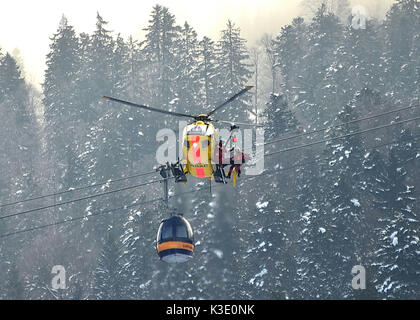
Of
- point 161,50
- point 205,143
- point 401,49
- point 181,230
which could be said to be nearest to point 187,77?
point 161,50

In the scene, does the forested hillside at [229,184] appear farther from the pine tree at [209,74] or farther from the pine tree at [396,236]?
the pine tree at [209,74]

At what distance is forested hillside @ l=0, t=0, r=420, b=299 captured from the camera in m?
57.8

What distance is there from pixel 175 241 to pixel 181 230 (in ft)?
1.74

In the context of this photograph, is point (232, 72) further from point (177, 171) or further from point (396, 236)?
point (177, 171)

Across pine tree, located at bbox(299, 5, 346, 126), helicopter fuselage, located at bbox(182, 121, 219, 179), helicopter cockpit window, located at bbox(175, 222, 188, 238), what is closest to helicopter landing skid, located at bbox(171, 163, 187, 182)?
helicopter fuselage, located at bbox(182, 121, 219, 179)

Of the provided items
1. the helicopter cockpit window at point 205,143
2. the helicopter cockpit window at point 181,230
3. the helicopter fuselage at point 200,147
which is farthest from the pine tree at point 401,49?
the helicopter cockpit window at point 205,143

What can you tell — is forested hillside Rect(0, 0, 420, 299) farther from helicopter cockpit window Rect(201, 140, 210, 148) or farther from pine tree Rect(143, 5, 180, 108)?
helicopter cockpit window Rect(201, 140, 210, 148)

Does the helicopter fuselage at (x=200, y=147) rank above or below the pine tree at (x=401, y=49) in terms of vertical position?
below

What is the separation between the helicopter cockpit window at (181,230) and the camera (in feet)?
111

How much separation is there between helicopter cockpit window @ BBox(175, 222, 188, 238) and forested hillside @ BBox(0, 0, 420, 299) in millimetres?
8816

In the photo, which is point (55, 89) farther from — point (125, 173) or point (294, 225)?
point (294, 225)

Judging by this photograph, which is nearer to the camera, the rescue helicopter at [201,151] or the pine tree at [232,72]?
the rescue helicopter at [201,151]
